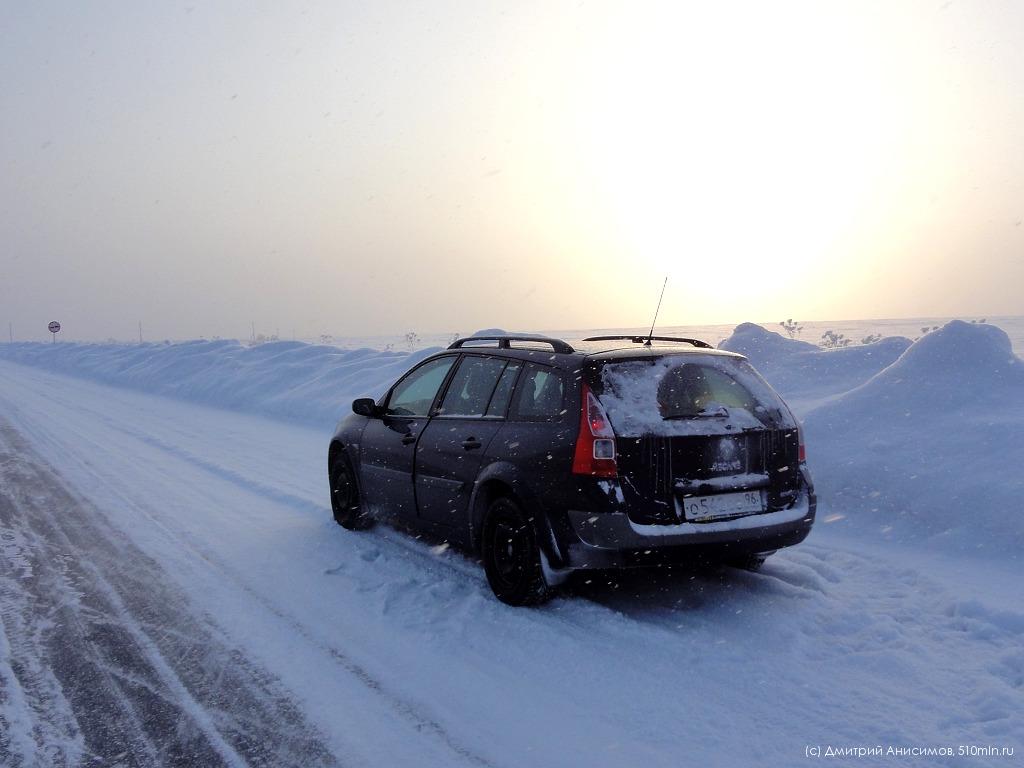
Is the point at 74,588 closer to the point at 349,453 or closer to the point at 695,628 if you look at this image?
the point at 349,453

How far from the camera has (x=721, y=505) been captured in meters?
4.48

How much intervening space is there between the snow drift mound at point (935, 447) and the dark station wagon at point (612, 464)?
212 cm

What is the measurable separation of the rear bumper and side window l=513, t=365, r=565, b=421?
2.22 ft

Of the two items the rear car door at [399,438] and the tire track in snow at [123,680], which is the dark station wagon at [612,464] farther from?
the tire track in snow at [123,680]

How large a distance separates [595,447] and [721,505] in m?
0.84

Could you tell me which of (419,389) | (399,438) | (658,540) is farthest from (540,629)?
(419,389)

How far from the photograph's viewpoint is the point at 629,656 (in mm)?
4059

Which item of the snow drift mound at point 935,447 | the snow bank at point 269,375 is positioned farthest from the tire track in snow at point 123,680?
the snow bank at point 269,375

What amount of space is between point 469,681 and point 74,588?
3079 millimetres

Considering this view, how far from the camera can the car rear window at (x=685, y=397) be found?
4.46 metres

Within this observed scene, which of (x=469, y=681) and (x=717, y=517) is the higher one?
(x=717, y=517)

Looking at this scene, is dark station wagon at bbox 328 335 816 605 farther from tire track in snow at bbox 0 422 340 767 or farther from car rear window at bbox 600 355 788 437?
tire track in snow at bbox 0 422 340 767

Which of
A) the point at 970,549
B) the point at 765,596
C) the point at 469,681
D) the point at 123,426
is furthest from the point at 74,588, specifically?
the point at 123,426

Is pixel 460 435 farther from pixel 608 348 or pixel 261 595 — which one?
pixel 261 595
